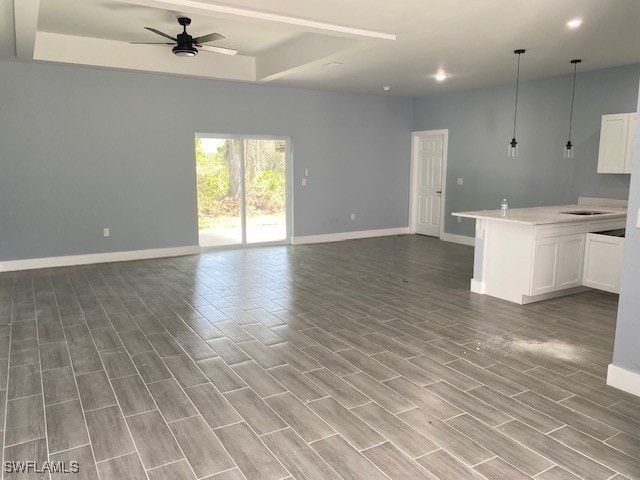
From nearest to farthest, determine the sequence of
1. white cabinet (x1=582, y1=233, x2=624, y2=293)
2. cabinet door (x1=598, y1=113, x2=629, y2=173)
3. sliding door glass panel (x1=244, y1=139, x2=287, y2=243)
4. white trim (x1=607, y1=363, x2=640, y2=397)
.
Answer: white trim (x1=607, y1=363, x2=640, y2=397), white cabinet (x1=582, y1=233, x2=624, y2=293), cabinet door (x1=598, y1=113, x2=629, y2=173), sliding door glass panel (x1=244, y1=139, x2=287, y2=243)

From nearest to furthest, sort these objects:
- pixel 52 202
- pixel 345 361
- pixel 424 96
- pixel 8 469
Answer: pixel 8 469, pixel 345 361, pixel 52 202, pixel 424 96

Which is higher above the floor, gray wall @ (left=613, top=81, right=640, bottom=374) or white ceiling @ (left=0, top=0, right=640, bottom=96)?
white ceiling @ (left=0, top=0, right=640, bottom=96)

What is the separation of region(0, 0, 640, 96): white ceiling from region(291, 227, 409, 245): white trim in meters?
2.70

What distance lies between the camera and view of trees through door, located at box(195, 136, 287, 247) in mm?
7609

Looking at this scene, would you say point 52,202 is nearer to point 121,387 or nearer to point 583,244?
point 121,387

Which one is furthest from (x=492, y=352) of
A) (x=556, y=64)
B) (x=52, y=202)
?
(x=52, y=202)

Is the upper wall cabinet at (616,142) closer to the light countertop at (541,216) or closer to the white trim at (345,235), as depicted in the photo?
the light countertop at (541,216)

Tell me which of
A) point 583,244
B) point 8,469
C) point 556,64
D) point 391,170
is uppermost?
point 556,64

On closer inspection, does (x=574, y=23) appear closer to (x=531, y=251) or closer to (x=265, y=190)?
(x=531, y=251)

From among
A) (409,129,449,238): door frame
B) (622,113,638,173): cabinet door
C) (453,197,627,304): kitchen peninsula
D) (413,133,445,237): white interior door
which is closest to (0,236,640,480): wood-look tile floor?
(453,197,627,304): kitchen peninsula

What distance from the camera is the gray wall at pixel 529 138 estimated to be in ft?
20.6

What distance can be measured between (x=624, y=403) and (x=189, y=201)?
623cm

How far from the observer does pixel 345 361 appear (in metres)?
3.48

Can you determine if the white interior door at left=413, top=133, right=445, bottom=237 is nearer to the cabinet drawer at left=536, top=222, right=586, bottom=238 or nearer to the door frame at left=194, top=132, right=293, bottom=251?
the door frame at left=194, top=132, right=293, bottom=251
